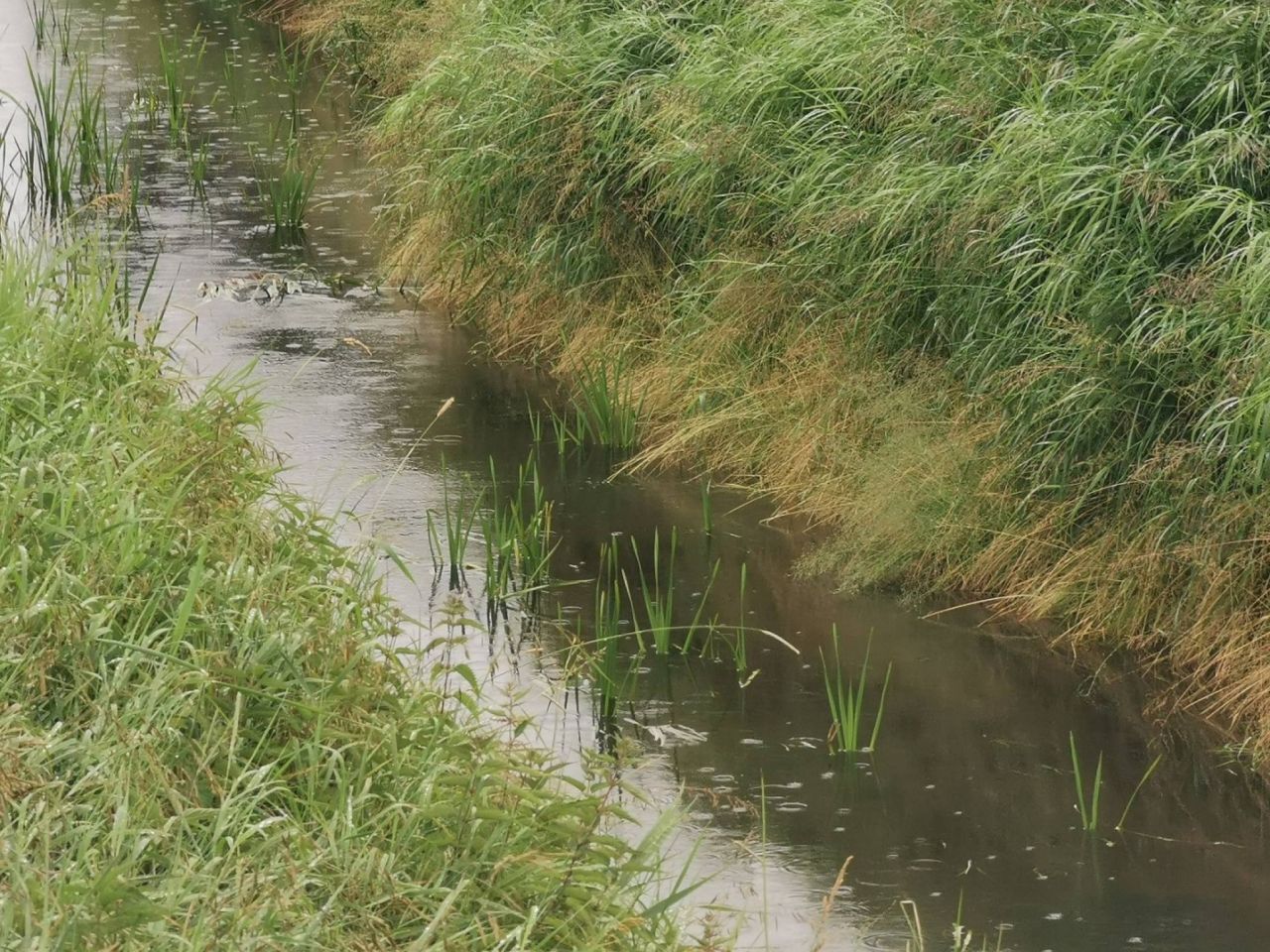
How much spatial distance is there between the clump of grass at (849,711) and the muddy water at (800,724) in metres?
0.05

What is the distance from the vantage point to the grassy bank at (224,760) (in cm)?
303

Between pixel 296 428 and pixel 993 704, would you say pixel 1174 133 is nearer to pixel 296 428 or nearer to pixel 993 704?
pixel 993 704

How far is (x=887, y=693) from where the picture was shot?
223 inches

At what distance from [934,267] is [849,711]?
212 centimetres

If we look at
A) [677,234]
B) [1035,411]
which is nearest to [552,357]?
[677,234]

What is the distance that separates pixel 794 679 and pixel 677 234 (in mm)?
2983

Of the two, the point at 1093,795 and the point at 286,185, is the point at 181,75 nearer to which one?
the point at 286,185

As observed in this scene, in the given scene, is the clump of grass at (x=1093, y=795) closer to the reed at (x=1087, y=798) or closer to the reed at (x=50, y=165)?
the reed at (x=1087, y=798)

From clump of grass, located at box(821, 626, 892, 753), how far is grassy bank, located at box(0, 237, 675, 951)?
751 mm

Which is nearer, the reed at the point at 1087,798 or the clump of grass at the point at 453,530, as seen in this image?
the reed at the point at 1087,798

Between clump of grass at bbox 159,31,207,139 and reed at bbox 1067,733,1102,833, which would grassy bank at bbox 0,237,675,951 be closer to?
reed at bbox 1067,733,1102,833

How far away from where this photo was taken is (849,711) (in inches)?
208

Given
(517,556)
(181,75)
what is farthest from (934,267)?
(181,75)

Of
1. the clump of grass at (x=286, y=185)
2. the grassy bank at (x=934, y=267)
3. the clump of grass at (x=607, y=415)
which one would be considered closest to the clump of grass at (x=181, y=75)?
the clump of grass at (x=286, y=185)
